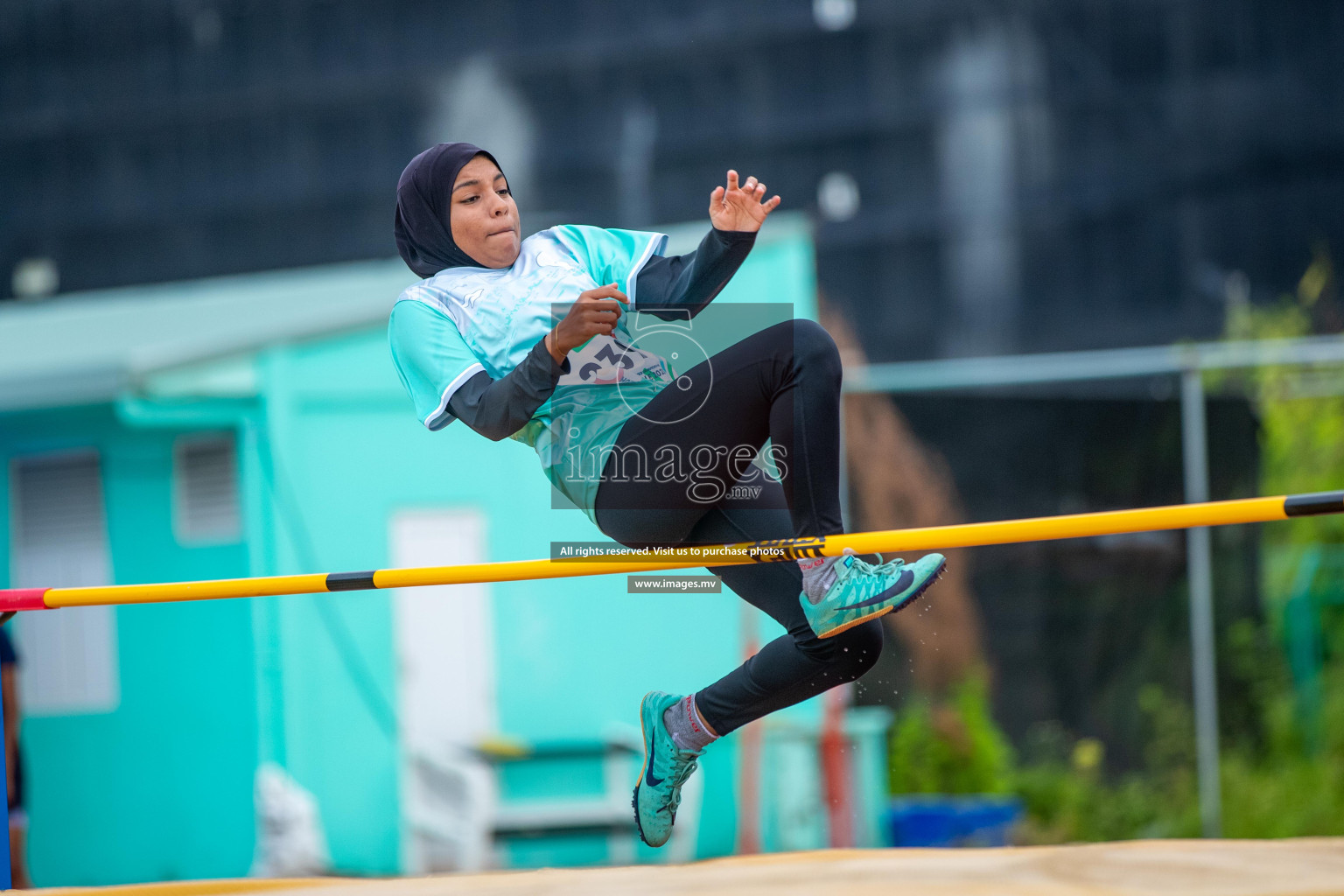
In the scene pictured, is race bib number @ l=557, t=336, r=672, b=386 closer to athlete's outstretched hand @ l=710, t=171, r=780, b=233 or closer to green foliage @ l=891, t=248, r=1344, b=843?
athlete's outstretched hand @ l=710, t=171, r=780, b=233

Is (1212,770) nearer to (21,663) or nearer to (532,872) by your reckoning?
(532,872)

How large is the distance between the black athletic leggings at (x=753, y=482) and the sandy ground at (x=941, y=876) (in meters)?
0.46

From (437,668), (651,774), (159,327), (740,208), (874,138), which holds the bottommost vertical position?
(437,668)

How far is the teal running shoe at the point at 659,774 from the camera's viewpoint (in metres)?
2.70

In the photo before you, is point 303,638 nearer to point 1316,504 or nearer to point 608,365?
point 608,365

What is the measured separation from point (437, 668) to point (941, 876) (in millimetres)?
3315

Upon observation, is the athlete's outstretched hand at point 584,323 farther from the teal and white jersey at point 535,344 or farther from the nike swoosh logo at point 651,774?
the nike swoosh logo at point 651,774

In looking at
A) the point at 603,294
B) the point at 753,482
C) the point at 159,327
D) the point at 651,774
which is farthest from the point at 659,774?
the point at 159,327

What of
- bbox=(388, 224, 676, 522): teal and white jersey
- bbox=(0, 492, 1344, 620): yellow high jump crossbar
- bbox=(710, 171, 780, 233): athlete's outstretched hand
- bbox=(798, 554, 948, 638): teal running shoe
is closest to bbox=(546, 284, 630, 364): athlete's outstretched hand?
bbox=(388, 224, 676, 522): teal and white jersey

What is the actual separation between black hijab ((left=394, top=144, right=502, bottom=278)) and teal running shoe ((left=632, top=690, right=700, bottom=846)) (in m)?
0.98

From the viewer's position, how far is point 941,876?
9.10ft

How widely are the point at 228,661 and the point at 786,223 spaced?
3.17 metres

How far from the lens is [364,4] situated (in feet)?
34.8

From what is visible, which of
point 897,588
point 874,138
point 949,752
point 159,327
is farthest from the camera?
point 874,138
